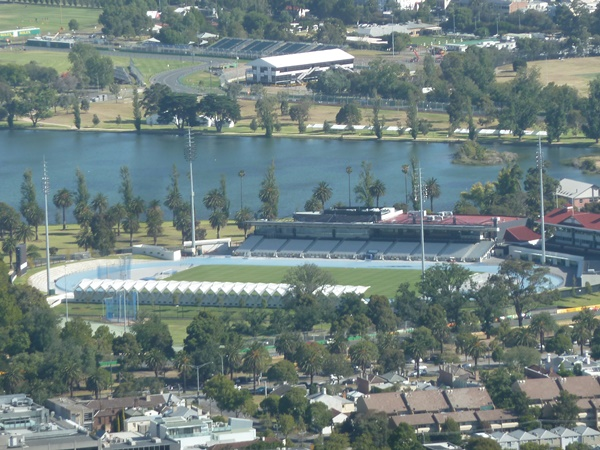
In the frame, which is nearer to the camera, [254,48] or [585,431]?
[585,431]

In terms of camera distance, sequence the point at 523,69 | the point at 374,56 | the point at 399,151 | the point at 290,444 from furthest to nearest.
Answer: the point at 374,56, the point at 523,69, the point at 399,151, the point at 290,444

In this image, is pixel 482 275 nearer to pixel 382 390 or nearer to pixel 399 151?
pixel 382 390

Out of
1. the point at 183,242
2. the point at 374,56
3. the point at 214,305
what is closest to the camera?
the point at 214,305

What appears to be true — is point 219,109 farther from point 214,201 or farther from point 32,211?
point 32,211

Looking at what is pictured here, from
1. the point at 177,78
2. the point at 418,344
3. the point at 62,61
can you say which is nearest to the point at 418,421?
the point at 418,344

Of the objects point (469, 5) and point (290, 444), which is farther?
point (469, 5)

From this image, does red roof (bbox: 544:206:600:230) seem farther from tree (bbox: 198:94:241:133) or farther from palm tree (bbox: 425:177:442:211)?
tree (bbox: 198:94:241:133)

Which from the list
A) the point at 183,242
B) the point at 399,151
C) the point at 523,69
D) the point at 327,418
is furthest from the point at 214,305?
the point at 523,69
